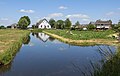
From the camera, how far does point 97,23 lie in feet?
384

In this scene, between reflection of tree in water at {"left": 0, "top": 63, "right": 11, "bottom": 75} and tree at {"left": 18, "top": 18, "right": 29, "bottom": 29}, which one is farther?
tree at {"left": 18, "top": 18, "right": 29, "bottom": 29}

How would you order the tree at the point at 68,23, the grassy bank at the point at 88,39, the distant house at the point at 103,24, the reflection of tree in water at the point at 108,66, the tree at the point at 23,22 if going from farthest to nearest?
1. the distant house at the point at 103,24
2. the tree at the point at 23,22
3. the tree at the point at 68,23
4. the grassy bank at the point at 88,39
5. the reflection of tree in water at the point at 108,66

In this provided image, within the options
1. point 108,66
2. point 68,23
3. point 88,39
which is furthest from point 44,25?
point 108,66

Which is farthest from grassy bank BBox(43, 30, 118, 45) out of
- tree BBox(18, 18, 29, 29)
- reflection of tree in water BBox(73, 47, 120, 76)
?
tree BBox(18, 18, 29, 29)

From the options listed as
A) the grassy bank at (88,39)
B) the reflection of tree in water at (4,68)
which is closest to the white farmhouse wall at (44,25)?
the grassy bank at (88,39)

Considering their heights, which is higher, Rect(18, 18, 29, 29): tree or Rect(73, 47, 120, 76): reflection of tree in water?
Rect(73, 47, 120, 76): reflection of tree in water

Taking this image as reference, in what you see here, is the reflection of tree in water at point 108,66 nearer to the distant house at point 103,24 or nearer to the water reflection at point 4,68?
the water reflection at point 4,68

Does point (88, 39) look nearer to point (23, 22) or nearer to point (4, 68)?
point (4, 68)

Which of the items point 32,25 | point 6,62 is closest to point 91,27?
point 32,25

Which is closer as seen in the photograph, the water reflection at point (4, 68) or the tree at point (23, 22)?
the water reflection at point (4, 68)

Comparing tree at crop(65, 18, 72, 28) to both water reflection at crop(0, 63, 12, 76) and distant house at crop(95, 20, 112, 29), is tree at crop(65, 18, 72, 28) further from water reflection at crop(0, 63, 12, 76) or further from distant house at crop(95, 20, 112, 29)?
water reflection at crop(0, 63, 12, 76)

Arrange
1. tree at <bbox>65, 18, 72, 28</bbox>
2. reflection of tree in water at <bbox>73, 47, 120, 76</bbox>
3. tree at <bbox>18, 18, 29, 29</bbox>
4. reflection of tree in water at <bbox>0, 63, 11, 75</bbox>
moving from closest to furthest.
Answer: reflection of tree in water at <bbox>73, 47, 120, 76</bbox> < reflection of tree in water at <bbox>0, 63, 11, 75</bbox> < tree at <bbox>65, 18, 72, 28</bbox> < tree at <bbox>18, 18, 29, 29</bbox>

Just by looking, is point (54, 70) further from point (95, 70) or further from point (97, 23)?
point (97, 23)

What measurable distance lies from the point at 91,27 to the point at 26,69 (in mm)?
82179
